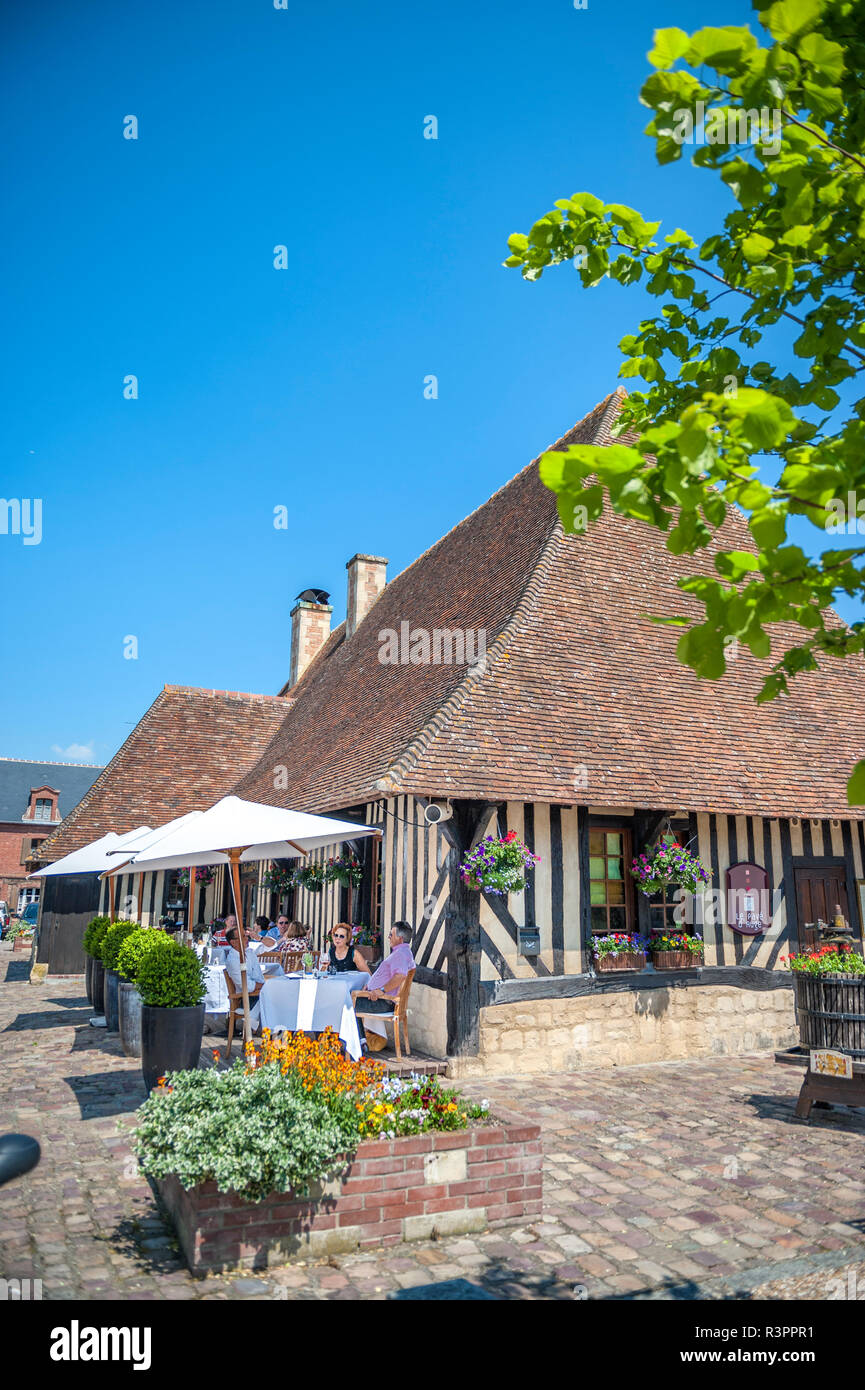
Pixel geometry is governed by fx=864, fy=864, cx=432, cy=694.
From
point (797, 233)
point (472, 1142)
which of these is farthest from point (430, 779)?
point (797, 233)

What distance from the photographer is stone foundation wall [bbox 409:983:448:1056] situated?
825 centimetres

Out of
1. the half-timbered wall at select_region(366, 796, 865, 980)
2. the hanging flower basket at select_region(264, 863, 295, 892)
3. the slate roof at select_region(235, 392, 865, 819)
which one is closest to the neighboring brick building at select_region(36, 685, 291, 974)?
the hanging flower basket at select_region(264, 863, 295, 892)

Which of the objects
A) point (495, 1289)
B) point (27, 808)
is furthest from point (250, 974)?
point (27, 808)

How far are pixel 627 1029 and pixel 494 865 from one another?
2.50 meters

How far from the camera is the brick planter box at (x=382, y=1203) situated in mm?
3811

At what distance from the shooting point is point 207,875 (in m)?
18.6

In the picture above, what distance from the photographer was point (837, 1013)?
22.7 feet

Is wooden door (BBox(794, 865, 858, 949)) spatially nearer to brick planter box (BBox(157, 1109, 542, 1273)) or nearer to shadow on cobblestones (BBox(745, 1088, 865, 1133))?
shadow on cobblestones (BBox(745, 1088, 865, 1133))

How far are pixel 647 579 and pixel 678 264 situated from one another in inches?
331

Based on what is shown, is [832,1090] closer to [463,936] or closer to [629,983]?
[629,983]

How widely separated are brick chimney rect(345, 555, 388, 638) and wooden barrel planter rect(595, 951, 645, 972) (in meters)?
10.5

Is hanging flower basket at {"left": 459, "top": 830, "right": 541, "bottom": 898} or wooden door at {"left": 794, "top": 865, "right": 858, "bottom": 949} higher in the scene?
hanging flower basket at {"left": 459, "top": 830, "right": 541, "bottom": 898}

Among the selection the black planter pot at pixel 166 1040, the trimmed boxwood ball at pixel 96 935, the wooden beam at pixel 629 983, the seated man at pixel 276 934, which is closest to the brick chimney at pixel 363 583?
the seated man at pixel 276 934
